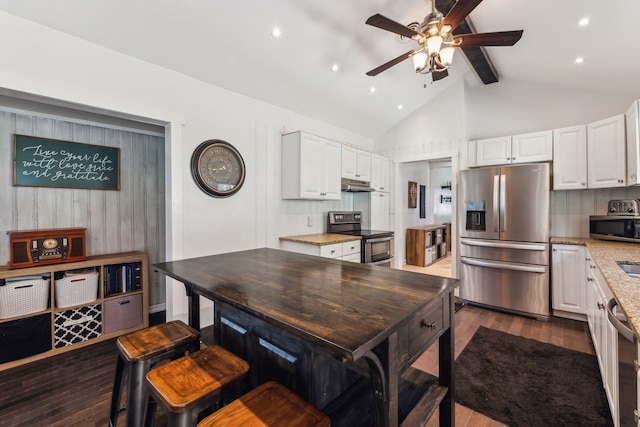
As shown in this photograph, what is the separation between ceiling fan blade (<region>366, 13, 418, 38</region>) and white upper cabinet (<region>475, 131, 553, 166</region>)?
251cm

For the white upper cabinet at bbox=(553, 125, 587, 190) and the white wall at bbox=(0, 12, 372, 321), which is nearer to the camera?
the white wall at bbox=(0, 12, 372, 321)

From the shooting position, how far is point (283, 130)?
3611mm

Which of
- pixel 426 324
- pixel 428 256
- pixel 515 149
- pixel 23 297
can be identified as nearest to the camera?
pixel 426 324

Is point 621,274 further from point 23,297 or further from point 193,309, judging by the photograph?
point 23,297

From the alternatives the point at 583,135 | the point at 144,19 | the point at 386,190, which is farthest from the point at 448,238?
the point at 144,19

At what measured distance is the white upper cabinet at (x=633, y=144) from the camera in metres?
2.48

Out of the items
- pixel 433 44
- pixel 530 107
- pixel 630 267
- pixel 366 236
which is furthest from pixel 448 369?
pixel 530 107

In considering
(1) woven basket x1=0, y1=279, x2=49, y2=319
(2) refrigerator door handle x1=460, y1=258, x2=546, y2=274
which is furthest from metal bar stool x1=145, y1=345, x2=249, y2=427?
(2) refrigerator door handle x1=460, y1=258, x2=546, y2=274

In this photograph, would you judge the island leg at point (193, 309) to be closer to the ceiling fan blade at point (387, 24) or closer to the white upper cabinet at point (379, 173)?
the ceiling fan blade at point (387, 24)

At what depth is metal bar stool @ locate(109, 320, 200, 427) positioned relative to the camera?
1227 millimetres

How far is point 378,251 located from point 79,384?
3324 mm

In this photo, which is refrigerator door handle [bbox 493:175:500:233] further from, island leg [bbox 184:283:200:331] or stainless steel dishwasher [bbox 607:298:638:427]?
island leg [bbox 184:283:200:331]

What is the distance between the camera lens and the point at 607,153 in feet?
9.66

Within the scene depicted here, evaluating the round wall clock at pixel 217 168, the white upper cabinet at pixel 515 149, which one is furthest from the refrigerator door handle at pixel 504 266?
the round wall clock at pixel 217 168
